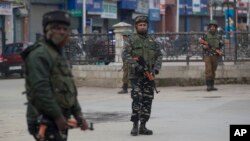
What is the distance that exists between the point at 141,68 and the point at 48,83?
4660 mm

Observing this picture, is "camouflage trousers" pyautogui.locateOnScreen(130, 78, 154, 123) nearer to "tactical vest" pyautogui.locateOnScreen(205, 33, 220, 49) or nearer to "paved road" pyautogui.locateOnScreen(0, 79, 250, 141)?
"paved road" pyautogui.locateOnScreen(0, 79, 250, 141)

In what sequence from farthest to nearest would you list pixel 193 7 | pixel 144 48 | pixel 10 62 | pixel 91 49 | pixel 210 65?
pixel 193 7
pixel 10 62
pixel 91 49
pixel 210 65
pixel 144 48

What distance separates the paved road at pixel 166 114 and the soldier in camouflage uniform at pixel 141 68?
36 cm

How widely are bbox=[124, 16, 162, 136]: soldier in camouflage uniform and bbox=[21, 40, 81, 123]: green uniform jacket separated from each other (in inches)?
166

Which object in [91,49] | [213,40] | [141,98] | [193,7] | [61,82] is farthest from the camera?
[193,7]

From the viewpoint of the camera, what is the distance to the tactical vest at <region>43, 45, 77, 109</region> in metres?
5.72

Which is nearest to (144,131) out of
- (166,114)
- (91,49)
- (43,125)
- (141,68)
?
(141,68)

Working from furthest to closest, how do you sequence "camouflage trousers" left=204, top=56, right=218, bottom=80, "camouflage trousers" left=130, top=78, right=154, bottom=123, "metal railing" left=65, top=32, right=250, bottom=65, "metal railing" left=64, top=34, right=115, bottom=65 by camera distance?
1. "metal railing" left=64, top=34, right=115, bottom=65
2. "metal railing" left=65, top=32, right=250, bottom=65
3. "camouflage trousers" left=204, top=56, right=218, bottom=80
4. "camouflage trousers" left=130, top=78, right=154, bottom=123

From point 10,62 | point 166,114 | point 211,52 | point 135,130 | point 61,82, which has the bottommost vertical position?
point 166,114

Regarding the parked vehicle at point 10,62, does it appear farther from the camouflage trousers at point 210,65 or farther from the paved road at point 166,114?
the camouflage trousers at point 210,65

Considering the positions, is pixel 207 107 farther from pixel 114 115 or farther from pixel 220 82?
pixel 220 82

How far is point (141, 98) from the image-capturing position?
33.1 ft

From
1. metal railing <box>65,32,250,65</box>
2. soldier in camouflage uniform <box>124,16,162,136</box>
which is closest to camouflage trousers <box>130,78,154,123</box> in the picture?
soldier in camouflage uniform <box>124,16,162,136</box>

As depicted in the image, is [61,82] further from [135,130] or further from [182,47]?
[182,47]
